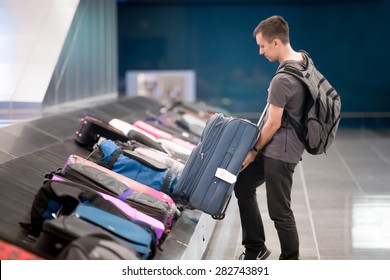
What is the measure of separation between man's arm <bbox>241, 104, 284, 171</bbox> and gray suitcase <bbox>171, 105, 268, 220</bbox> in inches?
2.1

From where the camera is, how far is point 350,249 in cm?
536

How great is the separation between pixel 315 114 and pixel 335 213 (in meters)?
2.81

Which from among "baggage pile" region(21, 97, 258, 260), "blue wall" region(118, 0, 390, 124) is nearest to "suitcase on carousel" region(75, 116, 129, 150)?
"baggage pile" region(21, 97, 258, 260)

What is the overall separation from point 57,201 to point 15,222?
15.6 inches

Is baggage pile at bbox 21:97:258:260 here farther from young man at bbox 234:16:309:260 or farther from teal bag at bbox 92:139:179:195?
young man at bbox 234:16:309:260

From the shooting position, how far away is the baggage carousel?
377 cm

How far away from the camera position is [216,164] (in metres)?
4.38

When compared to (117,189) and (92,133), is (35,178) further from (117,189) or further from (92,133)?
(92,133)

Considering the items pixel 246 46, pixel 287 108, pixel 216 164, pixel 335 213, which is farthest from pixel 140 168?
pixel 246 46

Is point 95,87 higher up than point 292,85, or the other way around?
point 292,85

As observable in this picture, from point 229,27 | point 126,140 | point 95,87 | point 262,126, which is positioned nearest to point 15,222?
point 262,126

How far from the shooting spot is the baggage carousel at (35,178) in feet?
12.4

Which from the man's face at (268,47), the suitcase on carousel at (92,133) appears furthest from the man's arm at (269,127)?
the suitcase on carousel at (92,133)
